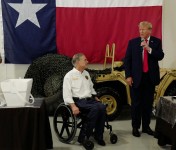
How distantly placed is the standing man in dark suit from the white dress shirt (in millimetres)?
615

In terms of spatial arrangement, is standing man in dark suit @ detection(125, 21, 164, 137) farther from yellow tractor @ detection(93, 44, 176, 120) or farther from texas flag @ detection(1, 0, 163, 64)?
texas flag @ detection(1, 0, 163, 64)

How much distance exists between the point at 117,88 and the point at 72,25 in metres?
1.36

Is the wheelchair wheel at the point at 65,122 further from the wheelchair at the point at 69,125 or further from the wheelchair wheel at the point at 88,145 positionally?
the wheelchair wheel at the point at 88,145

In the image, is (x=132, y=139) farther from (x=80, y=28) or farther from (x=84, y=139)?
(x=80, y=28)

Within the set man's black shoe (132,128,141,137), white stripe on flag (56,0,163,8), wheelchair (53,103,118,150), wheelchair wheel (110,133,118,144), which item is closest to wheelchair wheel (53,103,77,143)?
wheelchair (53,103,118,150)

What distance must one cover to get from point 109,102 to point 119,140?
902 mm

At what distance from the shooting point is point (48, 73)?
16.4 feet

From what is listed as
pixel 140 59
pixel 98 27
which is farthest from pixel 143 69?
pixel 98 27

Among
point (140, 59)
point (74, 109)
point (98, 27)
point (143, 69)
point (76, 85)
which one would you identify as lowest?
point (74, 109)

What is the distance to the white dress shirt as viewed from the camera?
353 centimetres

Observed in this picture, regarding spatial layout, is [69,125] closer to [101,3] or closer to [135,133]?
[135,133]

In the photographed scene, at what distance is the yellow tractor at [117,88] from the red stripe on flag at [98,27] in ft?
2.38

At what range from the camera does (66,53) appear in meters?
5.29

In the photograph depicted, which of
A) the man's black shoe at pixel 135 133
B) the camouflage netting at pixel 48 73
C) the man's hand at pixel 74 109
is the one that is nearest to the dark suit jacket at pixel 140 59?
the man's black shoe at pixel 135 133
